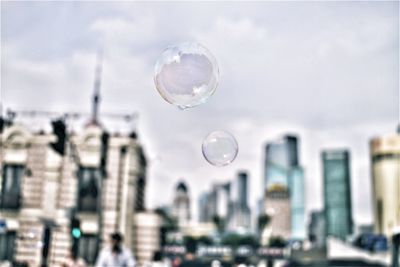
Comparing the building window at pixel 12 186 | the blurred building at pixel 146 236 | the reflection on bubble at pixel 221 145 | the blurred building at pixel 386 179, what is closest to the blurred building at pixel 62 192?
the building window at pixel 12 186

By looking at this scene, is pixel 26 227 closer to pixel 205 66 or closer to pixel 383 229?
pixel 205 66

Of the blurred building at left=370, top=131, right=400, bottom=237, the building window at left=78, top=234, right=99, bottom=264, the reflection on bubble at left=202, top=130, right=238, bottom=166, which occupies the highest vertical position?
the blurred building at left=370, top=131, right=400, bottom=237

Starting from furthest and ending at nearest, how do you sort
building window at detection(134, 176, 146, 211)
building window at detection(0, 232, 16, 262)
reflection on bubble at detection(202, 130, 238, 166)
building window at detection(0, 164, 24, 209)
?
building window at detection(134, 176, 146, 211)
building window at detection(0, 164, 24, 209)
building window at detection(0, 232, 16, 262)
reflection on bubble at detection(202, 130, 238, 166)

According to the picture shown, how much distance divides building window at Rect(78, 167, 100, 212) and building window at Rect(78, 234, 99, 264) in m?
2.16

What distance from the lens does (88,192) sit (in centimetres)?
3800

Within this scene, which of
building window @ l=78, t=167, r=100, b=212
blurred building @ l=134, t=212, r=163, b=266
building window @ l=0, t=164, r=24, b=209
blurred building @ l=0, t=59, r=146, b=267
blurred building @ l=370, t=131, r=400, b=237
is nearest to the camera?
blurred building @ l=0, t=59, r=146, b=267

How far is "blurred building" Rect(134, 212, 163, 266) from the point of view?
39.8 meters

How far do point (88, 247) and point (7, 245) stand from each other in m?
6.59

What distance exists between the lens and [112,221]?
38562 mm

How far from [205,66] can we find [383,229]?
172654mm

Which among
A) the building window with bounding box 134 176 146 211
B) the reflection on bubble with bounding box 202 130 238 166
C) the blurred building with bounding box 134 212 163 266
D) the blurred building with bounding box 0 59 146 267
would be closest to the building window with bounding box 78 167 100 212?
the blurred building with bounding box 0 59 146 267

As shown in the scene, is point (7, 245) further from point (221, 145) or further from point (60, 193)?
point (221, 145)

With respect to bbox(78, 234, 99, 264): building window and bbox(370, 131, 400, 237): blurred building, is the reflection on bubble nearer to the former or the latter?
bbox(78, 234, 99, 264): building window

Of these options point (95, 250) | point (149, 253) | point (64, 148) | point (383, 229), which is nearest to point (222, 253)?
point (149, 253)
